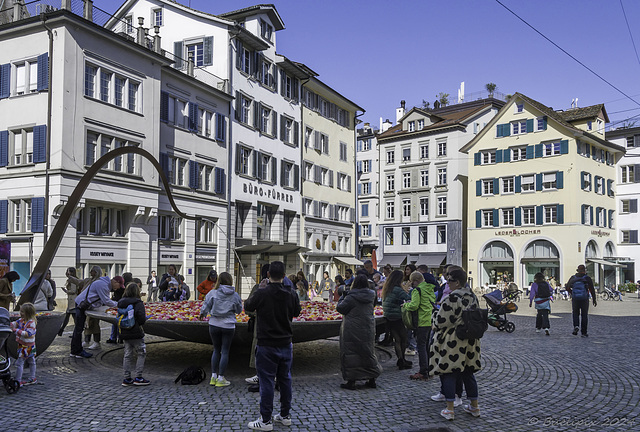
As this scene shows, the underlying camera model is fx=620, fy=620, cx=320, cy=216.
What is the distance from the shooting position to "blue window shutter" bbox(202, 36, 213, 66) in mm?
37219

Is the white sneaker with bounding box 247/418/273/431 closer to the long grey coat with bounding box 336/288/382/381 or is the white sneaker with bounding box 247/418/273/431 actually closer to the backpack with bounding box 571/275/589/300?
the long grey coat with bounding box 336/288/382/381

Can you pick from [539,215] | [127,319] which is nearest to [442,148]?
[539,215]

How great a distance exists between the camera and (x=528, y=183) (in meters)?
53.6

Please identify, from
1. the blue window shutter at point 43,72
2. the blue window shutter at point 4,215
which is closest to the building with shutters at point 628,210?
the blue window shutter at point 43,72

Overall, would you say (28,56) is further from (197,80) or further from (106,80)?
(197,80)

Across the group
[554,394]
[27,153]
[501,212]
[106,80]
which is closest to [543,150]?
[501,212]

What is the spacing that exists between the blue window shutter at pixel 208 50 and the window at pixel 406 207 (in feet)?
99.7

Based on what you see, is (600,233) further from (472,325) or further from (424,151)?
(472,325)

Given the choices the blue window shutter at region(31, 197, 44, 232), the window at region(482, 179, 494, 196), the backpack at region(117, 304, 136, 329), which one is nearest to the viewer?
the backpack at region(117, 304, 136, 329)

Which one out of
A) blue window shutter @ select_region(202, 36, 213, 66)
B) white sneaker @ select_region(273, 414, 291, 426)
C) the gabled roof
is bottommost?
white sneaker @ select_region(273, 414, 291, 426)

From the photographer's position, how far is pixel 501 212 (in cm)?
5491

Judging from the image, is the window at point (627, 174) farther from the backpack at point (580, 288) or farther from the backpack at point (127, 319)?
the backpack at point (127, 319)

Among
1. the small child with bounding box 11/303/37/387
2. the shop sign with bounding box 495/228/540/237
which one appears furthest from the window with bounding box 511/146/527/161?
the small child with bounding box 11/303/37/387

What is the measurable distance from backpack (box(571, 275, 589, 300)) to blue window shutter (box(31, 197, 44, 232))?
64.6 ft
